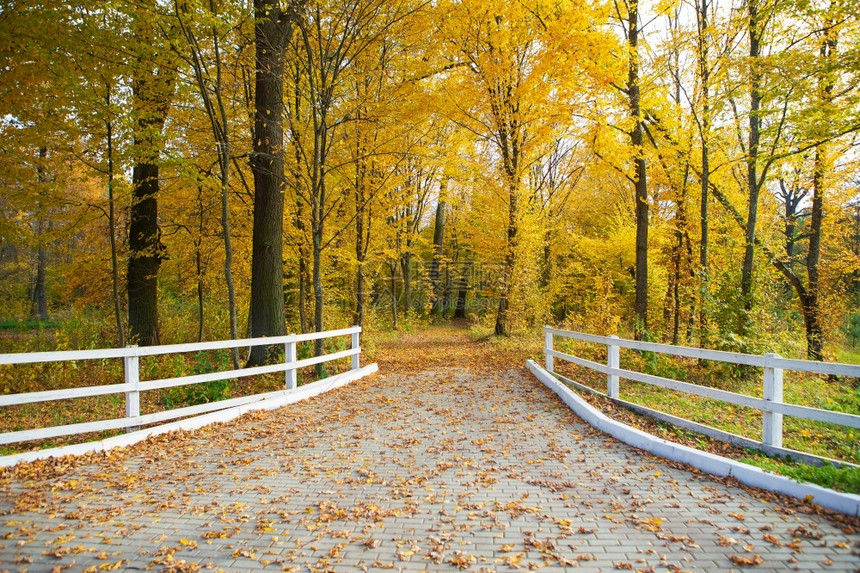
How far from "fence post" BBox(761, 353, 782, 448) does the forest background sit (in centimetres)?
455

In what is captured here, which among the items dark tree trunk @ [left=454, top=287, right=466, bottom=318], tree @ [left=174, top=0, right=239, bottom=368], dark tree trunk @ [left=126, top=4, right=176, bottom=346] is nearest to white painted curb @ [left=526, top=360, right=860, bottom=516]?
tree @ [left=174, top=0, right=239, bottom=368]

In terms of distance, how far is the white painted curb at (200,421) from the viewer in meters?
5.35

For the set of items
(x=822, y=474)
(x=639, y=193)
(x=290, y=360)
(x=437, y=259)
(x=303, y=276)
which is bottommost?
(x=822, y=474)

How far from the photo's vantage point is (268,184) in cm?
1122

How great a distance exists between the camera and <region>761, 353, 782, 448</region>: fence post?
5.21 m

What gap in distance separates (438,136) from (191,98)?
550 inches

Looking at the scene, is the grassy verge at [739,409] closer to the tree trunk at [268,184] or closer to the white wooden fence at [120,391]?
the white wooden fence at [120,391]

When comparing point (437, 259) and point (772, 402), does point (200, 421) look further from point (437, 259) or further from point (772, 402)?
point (437, 259)

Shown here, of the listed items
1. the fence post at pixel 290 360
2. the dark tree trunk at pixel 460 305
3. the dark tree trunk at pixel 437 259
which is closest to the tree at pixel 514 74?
the fence post at pixel 290 360

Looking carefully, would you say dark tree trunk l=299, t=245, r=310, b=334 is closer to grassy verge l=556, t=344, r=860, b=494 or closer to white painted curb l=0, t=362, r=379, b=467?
white painted curb l=0, t=362, r=379, b=467

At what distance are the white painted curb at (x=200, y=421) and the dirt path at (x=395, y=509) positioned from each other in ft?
0.65

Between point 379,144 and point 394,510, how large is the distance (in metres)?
12.2

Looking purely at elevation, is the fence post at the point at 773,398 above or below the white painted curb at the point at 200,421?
above

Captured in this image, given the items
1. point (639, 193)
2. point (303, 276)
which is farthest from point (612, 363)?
point (303, 276)
